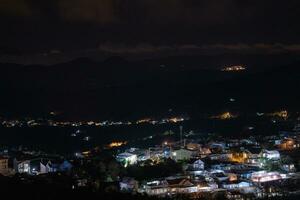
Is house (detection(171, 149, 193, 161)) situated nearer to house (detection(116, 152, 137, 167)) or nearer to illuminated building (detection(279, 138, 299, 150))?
house (detection(116, 152, 137, 167))

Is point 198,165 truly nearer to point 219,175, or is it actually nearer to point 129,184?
point 219,175

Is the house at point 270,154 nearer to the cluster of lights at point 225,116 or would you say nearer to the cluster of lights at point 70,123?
the cluster of lights at point 225,116

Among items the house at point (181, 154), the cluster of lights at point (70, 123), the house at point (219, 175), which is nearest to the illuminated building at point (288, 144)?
the house at point (181, 154)

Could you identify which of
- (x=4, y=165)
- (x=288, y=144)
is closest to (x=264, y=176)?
(x=288, y=144)

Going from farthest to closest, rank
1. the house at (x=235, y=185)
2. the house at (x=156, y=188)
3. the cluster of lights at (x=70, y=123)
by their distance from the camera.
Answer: the cluster of lights at (x=70, y=123)
the house at (x=235, y=185)
the house at (x=156, y=188)

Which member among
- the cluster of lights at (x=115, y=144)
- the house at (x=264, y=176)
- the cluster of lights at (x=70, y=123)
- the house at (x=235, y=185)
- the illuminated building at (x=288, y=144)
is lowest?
the house at (x=235, y=185)

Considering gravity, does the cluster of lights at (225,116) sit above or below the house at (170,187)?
above

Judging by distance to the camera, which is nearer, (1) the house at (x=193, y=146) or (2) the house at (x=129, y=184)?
(2) the house at (x=129, y=184)

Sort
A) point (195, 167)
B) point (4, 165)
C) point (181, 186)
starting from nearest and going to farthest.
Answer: point (181, 186) → point (195, 167) → point (4, 165)

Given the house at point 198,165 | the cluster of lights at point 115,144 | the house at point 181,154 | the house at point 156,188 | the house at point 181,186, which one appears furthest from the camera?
the cluster of lights at point 115,144

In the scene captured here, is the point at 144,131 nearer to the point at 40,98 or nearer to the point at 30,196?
the point at 40,98

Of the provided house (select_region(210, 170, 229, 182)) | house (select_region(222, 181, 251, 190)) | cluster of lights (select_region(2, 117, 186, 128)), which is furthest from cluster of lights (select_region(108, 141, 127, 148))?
house (select_region(222, 181, 251, 190))
